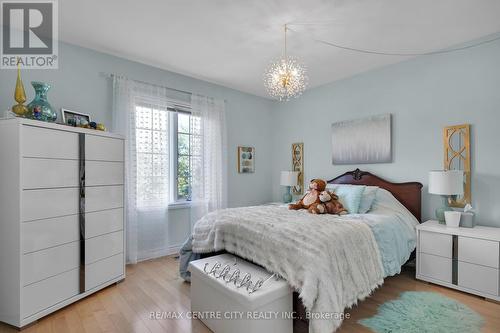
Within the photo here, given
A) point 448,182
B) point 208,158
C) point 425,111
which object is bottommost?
point 448,182

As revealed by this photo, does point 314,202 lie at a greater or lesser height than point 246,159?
lesser

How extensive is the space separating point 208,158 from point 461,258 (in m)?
3.34

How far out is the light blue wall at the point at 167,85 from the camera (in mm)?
2816

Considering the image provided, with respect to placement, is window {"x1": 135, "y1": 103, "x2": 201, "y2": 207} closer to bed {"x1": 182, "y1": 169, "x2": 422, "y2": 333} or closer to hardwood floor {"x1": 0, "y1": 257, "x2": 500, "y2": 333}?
hardwood floor {"x1": 0, "y1": 257, "x2": 500, "y2": 333}

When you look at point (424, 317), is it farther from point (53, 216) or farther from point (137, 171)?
point (137, 171)

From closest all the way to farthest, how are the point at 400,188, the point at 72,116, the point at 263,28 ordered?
the point at 263,28
the point at 72,116
the point at 400,188

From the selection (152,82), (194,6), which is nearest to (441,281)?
(194,6)

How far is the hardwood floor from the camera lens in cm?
196

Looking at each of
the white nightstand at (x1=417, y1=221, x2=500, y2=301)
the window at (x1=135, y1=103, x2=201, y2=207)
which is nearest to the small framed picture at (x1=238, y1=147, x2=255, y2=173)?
the window at (x1=135, y1=103, x2=201, y2=207)

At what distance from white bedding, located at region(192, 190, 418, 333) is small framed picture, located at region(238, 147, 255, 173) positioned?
1941 mm

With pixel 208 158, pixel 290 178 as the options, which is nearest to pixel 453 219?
pixel 290 178

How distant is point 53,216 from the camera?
7.09 feet

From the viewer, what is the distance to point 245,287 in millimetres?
1717

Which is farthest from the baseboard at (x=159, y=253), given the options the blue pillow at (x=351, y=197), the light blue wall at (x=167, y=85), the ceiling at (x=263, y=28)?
the ceiling at (x=263, y=28)
